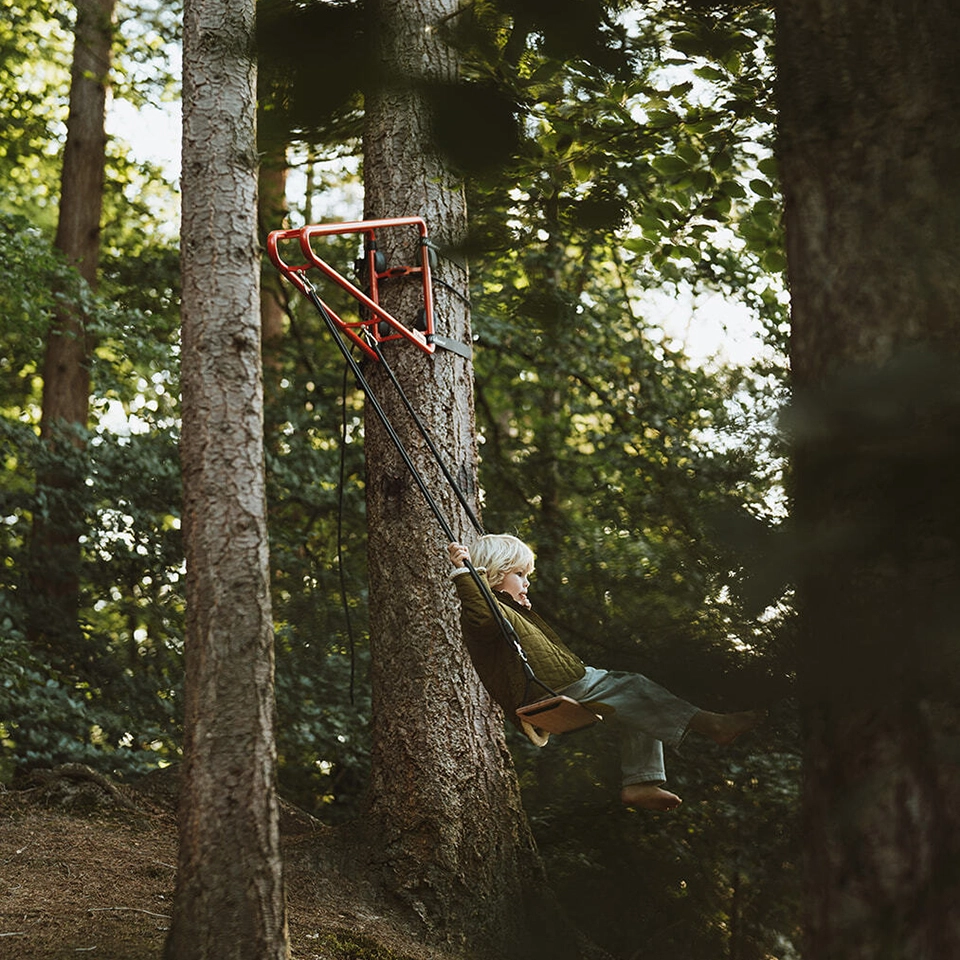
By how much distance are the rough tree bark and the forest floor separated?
0.28 metres

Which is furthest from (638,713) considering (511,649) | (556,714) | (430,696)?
(430,696)

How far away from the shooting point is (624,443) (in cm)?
834

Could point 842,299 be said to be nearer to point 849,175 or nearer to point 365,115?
point 849,175

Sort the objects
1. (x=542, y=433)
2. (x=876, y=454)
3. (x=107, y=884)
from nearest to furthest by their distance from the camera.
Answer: (x=876, y=454)
(x=107, y=884)
(x=542, y=433)

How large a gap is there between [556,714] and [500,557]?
1012 millimetres

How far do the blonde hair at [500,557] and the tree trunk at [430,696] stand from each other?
465mm

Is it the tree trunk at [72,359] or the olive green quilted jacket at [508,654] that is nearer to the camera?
the olive green quilted jacket at [508,654]

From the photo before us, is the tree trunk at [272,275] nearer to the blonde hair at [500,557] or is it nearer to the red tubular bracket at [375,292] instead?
the red tubular bracket at [375,292]

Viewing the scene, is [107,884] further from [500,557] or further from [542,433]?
[542,433]

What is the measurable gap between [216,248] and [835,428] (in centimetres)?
321

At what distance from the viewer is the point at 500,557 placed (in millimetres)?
4148

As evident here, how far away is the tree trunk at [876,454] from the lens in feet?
2.58

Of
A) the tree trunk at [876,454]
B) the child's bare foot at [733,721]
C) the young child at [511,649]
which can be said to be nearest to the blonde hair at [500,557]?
the young child at [511,649]

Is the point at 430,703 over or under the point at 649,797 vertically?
over
